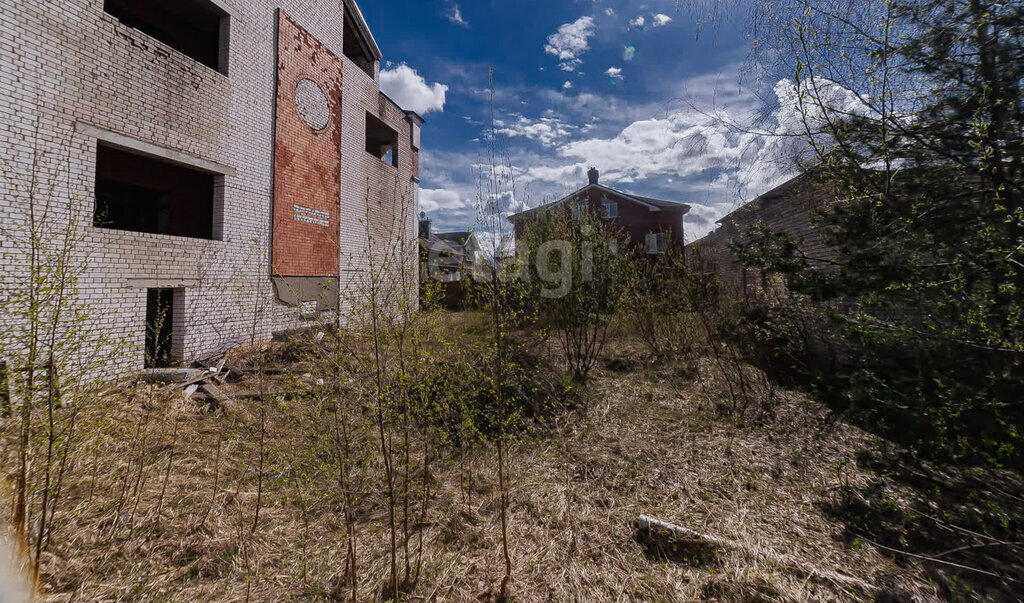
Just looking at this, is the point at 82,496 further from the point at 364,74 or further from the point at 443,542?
the point at 364,74

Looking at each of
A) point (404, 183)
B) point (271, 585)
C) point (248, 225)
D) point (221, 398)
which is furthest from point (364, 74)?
point (271, 585)

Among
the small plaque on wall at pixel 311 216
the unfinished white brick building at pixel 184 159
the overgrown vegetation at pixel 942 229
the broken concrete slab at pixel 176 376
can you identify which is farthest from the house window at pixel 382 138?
the overgrown vegetation at pixel 942 229

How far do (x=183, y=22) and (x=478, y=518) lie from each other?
1135cm

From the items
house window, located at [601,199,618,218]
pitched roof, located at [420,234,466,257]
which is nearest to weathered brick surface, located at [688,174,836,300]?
pitched roof, located at [420,234,466,257]

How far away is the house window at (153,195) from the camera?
253 inches

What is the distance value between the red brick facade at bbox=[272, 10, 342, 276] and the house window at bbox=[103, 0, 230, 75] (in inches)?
41.8

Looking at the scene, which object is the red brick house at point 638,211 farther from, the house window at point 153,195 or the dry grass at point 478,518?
the dry grass at point 478,518

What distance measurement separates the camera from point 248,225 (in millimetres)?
7352

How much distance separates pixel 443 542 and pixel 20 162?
673 cm

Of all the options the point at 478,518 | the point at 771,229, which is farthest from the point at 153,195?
the point at 771,229

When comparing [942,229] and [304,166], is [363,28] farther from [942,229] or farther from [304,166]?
[942,229]

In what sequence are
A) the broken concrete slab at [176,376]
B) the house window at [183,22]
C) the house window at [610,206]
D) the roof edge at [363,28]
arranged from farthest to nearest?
1. the house window at [610,206]
2. the roof edge at [363,28]
3. the house window at [183,22]
4. the broken concrete slab at [176,376]

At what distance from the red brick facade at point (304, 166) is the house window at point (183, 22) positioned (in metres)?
1.06

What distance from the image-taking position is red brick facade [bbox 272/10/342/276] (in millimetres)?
8023
